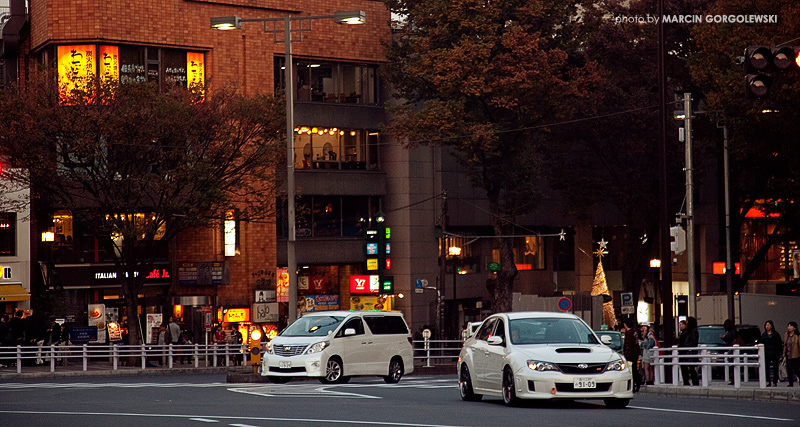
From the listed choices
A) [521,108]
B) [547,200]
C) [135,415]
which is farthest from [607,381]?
[547,200]

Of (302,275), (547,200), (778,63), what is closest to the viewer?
(778,63)

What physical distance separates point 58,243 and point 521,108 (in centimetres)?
1952

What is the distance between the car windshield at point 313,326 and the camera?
26.9m

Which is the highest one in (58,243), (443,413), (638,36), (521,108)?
(638,36)

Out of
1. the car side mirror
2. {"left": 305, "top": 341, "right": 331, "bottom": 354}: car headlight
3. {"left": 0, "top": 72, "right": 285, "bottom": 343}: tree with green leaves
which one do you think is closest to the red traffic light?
the car side mirror

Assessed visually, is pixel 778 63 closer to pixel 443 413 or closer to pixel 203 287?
pixel 443 413

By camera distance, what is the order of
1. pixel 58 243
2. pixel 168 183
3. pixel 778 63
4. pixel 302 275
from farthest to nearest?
pixel 302 275, pixel 58 243, pixel 168 183, pixel 778 63

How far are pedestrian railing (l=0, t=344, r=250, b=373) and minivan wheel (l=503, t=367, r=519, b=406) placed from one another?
2306 centimetres

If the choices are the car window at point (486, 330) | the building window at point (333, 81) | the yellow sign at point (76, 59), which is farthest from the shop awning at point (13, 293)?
the car window at point (486, 330)

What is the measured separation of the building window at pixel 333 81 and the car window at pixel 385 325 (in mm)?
25521

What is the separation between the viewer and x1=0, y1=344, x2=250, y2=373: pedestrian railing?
39.3 metres

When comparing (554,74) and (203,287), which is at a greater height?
(554,74)

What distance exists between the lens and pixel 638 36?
54.9 meters

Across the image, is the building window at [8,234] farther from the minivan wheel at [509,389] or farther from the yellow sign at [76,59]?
the minivan wheel at [509,389]
